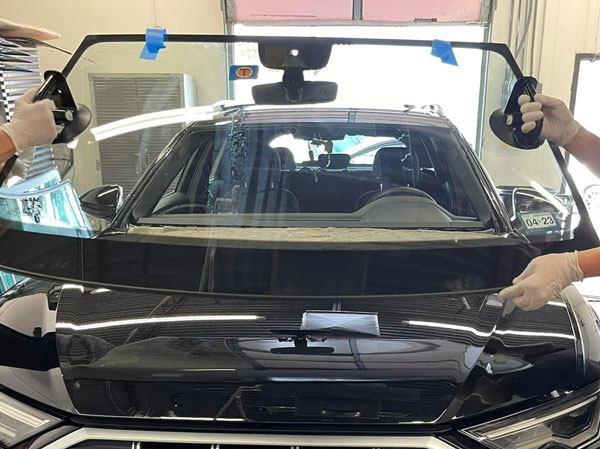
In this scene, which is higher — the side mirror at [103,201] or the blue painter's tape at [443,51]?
the blue painter's tape at [443,51]

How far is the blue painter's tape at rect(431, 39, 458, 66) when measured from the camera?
149cm

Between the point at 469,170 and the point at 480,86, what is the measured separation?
1.63 feet

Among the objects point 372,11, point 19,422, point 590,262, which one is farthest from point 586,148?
point 372,11

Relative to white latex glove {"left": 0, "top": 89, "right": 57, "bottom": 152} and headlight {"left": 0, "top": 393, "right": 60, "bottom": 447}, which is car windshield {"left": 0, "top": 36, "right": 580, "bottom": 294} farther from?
headlight {"left": 0, "top": 393, "right": 60, "bottom": 447}

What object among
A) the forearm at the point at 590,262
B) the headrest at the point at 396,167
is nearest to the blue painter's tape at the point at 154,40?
the headrest at the point at 396,167

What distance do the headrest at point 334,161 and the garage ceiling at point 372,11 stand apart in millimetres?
3325

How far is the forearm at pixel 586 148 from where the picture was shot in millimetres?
1832

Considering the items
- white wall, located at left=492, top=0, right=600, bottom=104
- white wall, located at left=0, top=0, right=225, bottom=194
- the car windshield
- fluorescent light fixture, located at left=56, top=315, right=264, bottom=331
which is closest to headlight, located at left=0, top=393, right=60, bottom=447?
fluorescent light fixture, located at left=56, top=315, right=264, bottom=331

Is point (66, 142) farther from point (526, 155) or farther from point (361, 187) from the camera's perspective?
point (526, 155)

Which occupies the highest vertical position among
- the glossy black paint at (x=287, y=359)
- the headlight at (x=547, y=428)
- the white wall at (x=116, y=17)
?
the white wall at (x=116, y=17)

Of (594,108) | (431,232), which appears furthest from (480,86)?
(594,108)

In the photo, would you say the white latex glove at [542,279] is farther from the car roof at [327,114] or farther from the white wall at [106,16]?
the white wall at [106,16]

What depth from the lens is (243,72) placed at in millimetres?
1518

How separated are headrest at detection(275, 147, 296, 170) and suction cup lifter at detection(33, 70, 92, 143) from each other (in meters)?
0.62
